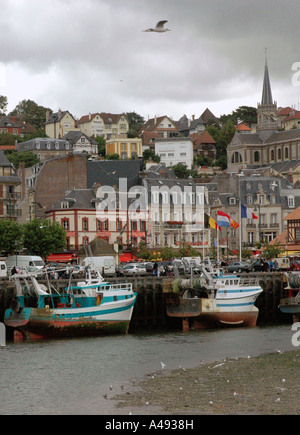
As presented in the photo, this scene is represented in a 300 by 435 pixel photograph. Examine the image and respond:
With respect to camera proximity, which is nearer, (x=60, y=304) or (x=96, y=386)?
(x=96, y=386)

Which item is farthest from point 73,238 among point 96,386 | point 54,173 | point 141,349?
point 96,386

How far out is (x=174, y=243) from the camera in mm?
123625

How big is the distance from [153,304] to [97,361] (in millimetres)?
18674

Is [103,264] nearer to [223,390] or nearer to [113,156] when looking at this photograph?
[223,390]

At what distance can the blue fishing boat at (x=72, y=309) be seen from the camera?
194 ft

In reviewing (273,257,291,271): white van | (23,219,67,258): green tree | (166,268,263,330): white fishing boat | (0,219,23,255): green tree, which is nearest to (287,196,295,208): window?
(23,219,67,258): green tree

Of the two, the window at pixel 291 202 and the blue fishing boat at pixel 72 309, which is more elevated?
the window at pixel 291 202

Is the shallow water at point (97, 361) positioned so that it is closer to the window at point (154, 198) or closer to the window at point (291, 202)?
the window at point (154, 198)

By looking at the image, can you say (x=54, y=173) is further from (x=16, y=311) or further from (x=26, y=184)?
(x=16, y=311)

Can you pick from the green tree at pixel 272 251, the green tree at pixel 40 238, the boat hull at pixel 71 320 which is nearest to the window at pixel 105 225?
the green tree at pixel 40 238

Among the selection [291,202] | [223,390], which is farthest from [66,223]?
[223,390]

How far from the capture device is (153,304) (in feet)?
220

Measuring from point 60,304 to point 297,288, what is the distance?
15.6m

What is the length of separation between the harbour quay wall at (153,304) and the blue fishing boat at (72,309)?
148cm
